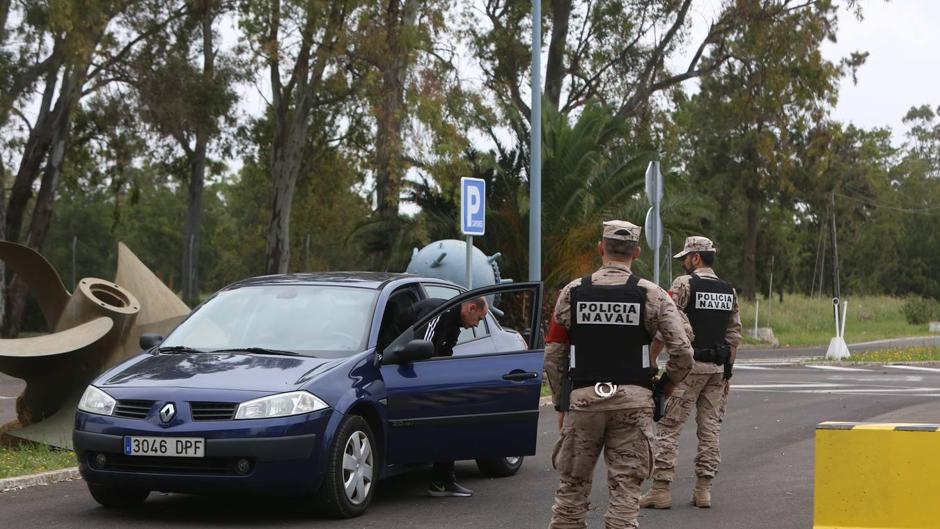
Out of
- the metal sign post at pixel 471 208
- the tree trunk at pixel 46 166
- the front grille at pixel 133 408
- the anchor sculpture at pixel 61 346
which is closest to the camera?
the front grille at pixel 133 408

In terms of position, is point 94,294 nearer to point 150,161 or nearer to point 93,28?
point 93,28

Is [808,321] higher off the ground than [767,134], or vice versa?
[767,134]

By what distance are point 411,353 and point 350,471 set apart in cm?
85

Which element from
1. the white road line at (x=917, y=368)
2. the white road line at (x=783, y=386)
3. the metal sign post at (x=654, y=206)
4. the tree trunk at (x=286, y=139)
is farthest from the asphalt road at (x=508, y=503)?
the tree trunk at (x=286, y=139)

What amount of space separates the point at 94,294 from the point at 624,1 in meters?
29.8

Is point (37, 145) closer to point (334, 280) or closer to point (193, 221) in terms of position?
point (193, 221)

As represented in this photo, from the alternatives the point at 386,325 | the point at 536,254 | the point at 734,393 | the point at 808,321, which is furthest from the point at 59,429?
the point at 808,321

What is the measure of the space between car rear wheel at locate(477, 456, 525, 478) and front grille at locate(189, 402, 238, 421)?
9.33 ft

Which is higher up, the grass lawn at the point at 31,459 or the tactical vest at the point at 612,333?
the tactical vest at the point at 612,333

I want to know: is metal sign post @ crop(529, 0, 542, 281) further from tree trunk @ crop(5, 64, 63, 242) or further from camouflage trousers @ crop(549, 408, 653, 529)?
tree trunk @ crop(5, 64, 63, 242)

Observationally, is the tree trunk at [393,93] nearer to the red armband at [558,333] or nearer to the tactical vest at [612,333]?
the red armband at [558,333]

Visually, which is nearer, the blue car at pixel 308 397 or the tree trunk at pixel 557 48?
the blue car at pixel 308 397

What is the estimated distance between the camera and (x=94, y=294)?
12328mm

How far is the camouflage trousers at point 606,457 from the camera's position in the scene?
21.4ft
